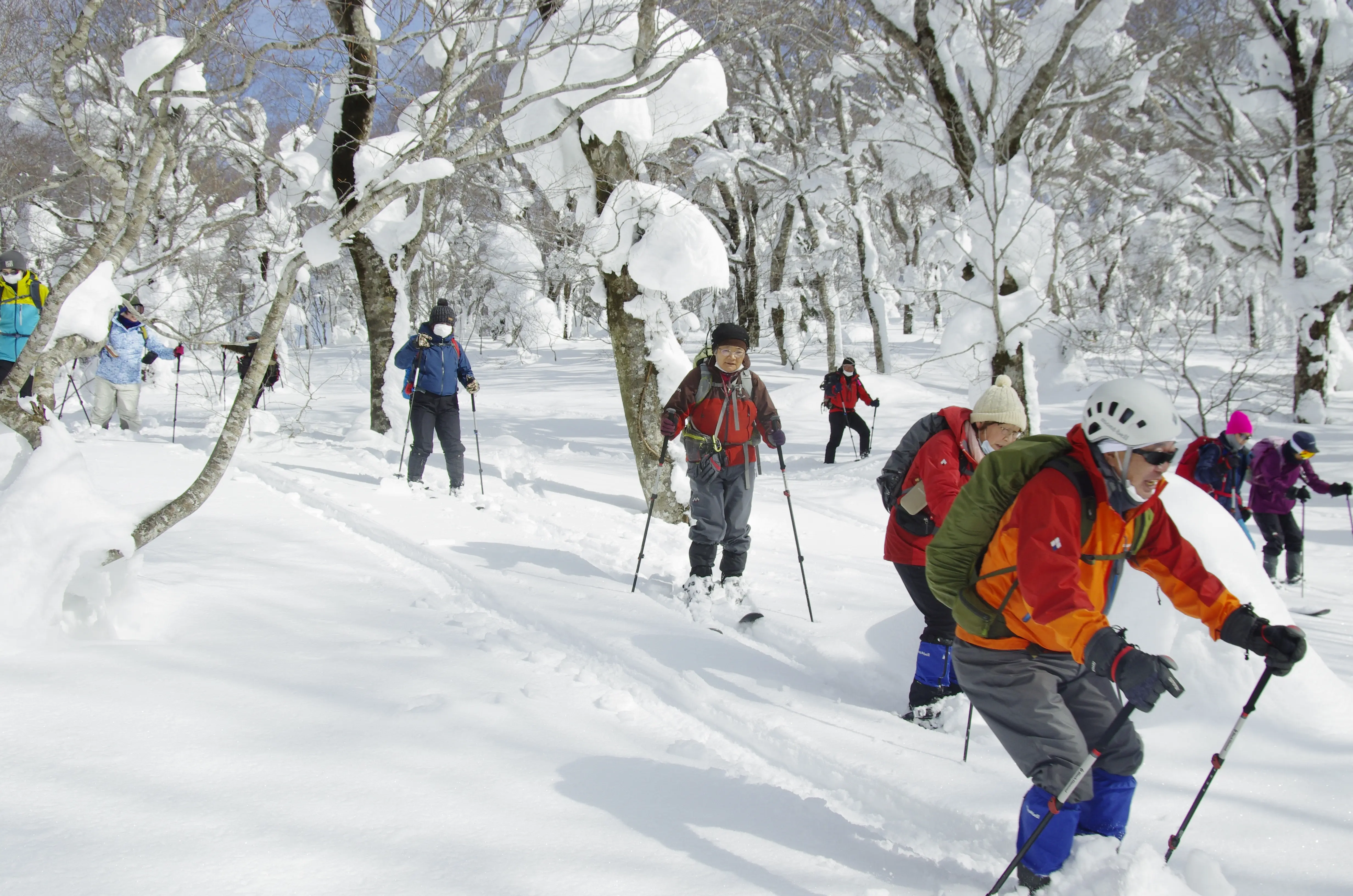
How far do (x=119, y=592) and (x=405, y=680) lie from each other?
4.30ft

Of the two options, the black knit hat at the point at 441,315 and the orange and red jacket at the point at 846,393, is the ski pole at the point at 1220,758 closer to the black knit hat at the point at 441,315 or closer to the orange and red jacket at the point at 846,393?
the black knit hat at the point at 441,315

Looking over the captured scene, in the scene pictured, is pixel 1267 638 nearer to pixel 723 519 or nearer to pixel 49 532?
pixel 723 519

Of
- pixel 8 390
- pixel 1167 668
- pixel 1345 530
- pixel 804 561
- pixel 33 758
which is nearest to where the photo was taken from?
pixel 1167 668

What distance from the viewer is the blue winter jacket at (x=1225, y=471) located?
24.7 feet

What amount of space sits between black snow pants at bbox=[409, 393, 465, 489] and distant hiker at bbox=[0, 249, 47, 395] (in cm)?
341

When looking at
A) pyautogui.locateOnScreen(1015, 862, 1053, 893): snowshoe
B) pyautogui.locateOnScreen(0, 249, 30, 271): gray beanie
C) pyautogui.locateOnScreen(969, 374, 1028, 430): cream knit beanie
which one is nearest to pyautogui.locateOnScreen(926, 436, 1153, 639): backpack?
pyautogui.locateOnScreen(1015, 862, 1053, 893): snowshoe

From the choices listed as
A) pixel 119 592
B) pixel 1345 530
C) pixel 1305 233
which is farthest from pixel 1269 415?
pixel 119 592

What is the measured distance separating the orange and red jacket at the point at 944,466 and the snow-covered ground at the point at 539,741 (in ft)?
3.38

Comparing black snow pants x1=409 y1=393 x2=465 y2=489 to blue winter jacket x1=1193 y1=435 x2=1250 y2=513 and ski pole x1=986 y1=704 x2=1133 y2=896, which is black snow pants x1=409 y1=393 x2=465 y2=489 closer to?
ski pole x1=986 y1=704 x2=1133 y2=896

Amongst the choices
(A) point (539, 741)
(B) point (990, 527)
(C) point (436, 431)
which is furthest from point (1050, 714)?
(C) point (436, 431)

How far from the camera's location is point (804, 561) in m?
6.57

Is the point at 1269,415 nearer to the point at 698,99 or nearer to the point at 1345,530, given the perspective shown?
the point at 1345,530

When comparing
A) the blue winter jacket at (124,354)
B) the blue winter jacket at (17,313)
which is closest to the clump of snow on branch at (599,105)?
the blue winter jacket at (17,313)

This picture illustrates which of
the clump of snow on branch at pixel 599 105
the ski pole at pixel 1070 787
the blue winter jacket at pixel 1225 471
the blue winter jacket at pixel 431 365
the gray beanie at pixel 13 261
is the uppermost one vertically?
the clump of snow on branch at pixel 599 105
